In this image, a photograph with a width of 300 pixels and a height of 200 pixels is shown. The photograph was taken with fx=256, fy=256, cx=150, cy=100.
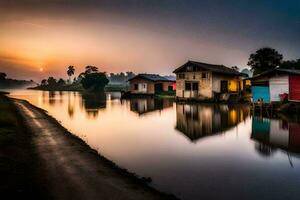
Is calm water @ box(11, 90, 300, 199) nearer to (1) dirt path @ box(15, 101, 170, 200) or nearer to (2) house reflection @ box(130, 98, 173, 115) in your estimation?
(1) dirt path @ box(15, 101, 170, 200)

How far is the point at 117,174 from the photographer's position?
10.1 m

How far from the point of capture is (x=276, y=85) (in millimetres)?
32625

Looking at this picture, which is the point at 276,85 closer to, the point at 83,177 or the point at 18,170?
the point at 83,177

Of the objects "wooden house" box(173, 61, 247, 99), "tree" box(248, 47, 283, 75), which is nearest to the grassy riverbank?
"wooden house" box(173, 61, 247, 99)

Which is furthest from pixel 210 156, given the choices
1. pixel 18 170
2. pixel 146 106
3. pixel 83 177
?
pixel 146 106

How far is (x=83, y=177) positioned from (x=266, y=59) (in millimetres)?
78221

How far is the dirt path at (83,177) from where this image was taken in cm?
796

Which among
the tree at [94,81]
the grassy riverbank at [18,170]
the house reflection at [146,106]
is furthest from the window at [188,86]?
the tree at [94,81]

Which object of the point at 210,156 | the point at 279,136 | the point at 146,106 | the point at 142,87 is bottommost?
the point at 210,156

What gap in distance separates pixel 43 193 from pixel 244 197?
248 inches

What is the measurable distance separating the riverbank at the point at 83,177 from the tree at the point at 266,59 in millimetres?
72531

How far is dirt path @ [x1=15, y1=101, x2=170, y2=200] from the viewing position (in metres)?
7.96

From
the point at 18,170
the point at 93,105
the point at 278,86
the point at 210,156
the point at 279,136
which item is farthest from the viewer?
the point at 93,105

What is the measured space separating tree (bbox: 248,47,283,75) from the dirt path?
72440 millimetres
